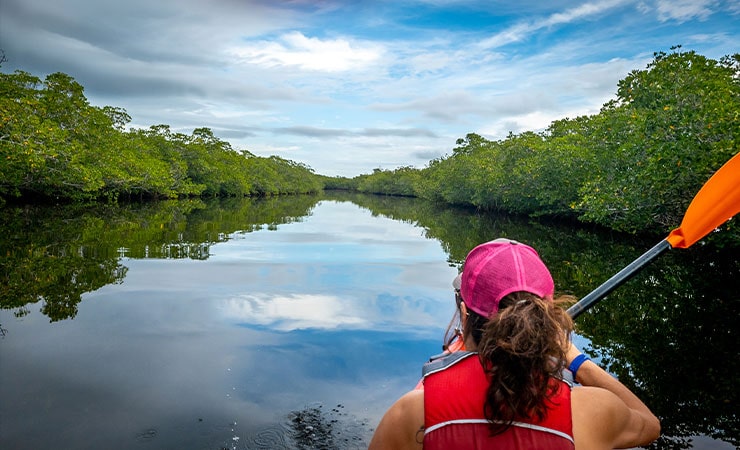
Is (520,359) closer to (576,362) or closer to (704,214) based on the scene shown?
(576,362)

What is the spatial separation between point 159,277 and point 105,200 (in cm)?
2836

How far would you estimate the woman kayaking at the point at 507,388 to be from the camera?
130 cm

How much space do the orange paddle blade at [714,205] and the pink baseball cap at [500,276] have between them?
1.01m

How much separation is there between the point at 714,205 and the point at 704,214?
2.1 inches

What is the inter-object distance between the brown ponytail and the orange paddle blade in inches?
43.7

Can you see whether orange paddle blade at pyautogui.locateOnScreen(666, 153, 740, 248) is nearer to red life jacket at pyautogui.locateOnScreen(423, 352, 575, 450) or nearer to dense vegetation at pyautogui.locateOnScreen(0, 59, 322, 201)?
red life jacket at pyautogui.locateOnScreen(423, 352, 575, 450)

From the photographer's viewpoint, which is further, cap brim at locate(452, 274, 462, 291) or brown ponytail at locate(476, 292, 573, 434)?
cap brim at locate(452, 274, 462, 291)

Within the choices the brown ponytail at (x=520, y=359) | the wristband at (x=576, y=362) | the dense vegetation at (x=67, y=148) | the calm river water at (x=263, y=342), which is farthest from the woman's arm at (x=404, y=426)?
the dense vegetation at (x=67, y=148)

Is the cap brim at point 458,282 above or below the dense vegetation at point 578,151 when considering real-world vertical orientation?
below

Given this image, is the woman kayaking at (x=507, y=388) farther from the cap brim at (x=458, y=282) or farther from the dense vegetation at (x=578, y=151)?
the dense vegetation at (x=578, y=151)

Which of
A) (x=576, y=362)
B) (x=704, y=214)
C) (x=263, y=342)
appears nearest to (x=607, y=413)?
(x=576, y=362)

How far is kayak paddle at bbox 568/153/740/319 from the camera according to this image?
1985mm

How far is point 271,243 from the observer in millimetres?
15062

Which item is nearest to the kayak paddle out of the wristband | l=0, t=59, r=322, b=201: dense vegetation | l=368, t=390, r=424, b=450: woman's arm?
the wristband
